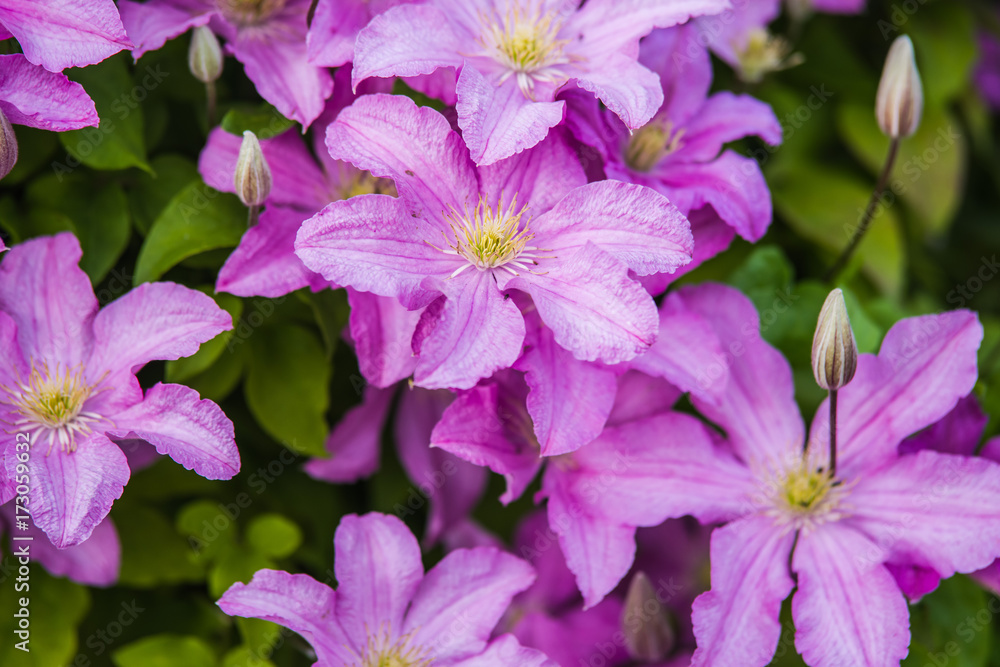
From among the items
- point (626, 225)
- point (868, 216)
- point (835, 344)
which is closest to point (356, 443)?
point (626, 225)

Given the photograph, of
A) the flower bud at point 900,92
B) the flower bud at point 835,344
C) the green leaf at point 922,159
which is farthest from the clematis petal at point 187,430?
the green leaf at point 922,159

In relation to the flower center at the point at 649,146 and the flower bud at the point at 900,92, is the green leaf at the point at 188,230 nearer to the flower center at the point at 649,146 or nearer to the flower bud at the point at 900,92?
the flower center at the point at 649,146

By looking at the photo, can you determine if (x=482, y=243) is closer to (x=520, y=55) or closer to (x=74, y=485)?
(x=520, y=55)

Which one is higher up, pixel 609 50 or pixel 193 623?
pixel 609 50

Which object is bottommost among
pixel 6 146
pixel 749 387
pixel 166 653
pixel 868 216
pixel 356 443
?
pixel 166 653

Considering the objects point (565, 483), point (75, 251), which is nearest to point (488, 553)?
point (565, 483)

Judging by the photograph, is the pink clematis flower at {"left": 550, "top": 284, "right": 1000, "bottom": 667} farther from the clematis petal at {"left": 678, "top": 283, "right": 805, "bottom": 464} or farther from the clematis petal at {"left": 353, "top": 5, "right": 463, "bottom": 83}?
the clematis petal at {"left": 353, "top": 5, "right": 463, "bottom": 83}

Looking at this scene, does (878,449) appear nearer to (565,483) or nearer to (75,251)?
(565,483)

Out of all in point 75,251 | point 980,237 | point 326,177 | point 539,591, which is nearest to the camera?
point 75,251
